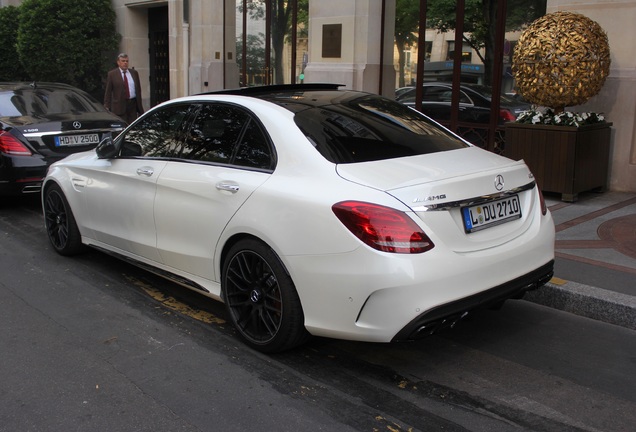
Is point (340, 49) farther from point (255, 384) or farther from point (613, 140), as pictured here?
point (255, 384)

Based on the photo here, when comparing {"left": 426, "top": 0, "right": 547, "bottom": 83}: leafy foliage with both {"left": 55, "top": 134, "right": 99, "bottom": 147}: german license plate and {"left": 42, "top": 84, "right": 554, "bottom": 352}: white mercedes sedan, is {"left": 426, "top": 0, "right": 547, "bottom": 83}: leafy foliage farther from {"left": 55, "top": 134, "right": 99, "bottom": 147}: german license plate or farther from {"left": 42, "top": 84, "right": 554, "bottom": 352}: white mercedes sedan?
{"left": 55, "top": 134, "right": 99, "bottom": 147}: german license plate

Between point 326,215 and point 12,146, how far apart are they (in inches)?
234

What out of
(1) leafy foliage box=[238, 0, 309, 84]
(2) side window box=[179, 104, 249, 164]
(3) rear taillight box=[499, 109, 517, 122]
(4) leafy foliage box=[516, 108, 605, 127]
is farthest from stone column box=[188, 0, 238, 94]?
(2) side window box=[179, 104, 249, 164]

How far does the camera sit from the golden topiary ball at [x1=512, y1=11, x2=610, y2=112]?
768cm

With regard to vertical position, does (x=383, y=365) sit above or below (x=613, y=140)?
below

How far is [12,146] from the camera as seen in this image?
8.28 meters

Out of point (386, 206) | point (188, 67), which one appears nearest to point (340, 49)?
point (188, 67)

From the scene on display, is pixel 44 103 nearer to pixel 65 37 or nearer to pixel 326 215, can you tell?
pixel 326 215

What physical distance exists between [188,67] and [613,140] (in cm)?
1042

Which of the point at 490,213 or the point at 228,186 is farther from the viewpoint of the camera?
the point at 228,186

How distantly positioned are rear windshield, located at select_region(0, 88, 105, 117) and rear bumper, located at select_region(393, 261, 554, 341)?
22.5ft

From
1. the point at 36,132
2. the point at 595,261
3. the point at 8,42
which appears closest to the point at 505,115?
the point at 595,261

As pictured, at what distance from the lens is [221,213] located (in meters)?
4.40

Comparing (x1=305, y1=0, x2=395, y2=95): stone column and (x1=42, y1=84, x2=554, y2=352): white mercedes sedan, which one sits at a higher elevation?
(x1=305, y1=0, x2=395, y2=95): stone column
